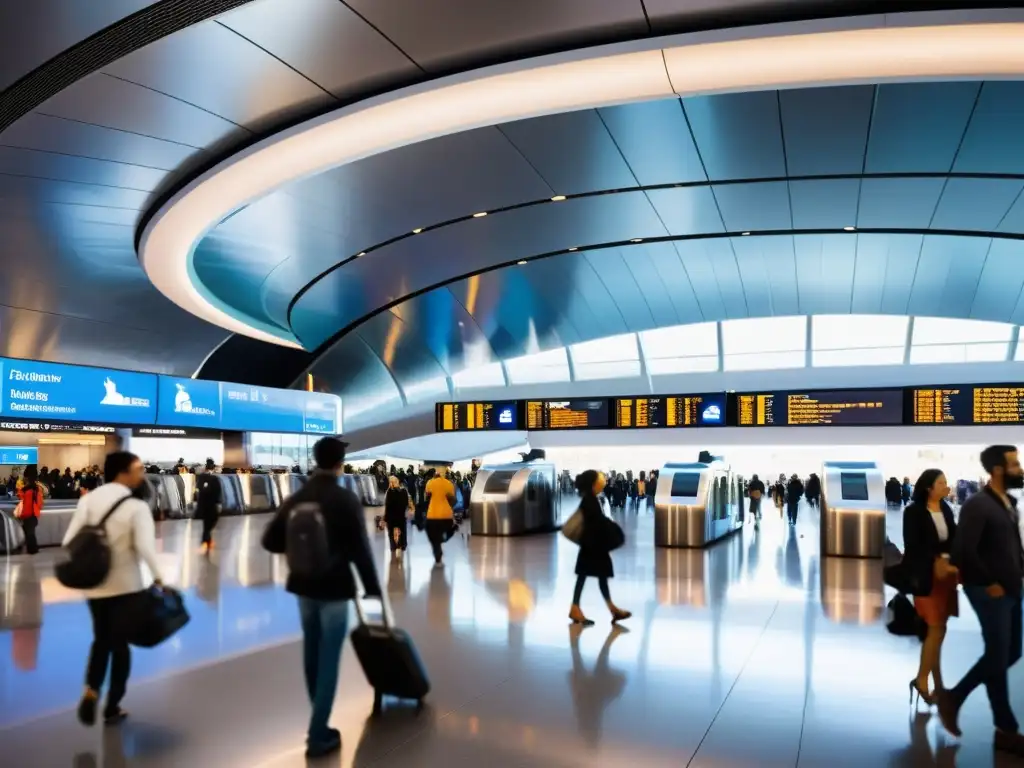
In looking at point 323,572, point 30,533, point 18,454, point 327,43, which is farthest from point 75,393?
point 323,572

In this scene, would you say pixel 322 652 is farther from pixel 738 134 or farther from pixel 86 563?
pixel 738 134

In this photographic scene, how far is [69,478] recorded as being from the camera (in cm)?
2517

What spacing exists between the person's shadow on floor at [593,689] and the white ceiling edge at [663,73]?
17.5 ft

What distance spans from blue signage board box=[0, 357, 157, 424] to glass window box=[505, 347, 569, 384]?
14.7 metres

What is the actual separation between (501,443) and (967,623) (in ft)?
89.2

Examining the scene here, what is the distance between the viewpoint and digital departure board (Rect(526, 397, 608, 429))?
70.0 feet

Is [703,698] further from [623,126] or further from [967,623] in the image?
[623,126]

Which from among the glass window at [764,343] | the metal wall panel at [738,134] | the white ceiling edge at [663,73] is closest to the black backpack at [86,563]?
the white ceiling edge at [663,73]

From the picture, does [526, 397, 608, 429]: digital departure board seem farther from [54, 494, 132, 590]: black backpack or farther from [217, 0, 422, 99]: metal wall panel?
[54, 494, 132, 590]: black backpack

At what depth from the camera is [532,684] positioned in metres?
5.90

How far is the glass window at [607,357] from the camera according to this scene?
31203 mm

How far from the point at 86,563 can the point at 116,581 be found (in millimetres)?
219

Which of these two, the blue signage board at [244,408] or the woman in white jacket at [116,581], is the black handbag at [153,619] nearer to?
the woman in white jacket at [116,581]

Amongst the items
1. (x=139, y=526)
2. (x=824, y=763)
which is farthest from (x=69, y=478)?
(x=824, y=763)
